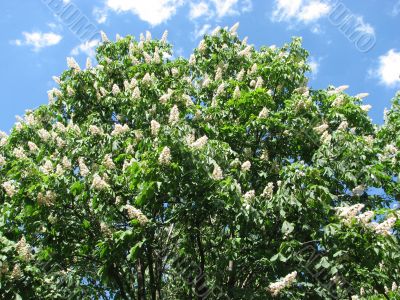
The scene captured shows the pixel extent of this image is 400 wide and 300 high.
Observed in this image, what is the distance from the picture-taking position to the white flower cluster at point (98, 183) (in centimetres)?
607

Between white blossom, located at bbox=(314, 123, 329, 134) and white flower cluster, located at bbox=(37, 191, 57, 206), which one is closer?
white flower cluster, located at bbox=(37, 191, 57, 206)

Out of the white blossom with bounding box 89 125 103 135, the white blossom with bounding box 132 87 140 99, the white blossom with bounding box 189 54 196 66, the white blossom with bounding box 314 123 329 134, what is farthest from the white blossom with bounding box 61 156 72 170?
the white blossom with bounding box 189 54 196 66

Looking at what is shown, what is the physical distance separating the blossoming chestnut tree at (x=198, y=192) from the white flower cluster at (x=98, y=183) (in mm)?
16

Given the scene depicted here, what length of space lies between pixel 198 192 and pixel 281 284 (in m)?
1.49

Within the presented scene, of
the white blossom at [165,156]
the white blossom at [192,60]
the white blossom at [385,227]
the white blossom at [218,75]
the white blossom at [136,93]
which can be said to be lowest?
the white blossom at [385,227]

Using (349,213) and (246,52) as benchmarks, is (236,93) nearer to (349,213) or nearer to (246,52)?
(246,52)

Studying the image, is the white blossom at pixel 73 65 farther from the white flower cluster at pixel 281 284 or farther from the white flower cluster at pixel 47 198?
the white flower cluster at pixel 281 284

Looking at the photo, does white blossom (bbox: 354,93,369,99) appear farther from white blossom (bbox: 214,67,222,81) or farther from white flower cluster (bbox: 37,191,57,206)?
white flower cluster (bbox: 37,191,57,206)

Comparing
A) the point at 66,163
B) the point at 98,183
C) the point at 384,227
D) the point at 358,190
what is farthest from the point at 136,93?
the point at 384,227

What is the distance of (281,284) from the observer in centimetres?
586

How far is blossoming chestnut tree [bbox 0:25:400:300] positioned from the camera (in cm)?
584

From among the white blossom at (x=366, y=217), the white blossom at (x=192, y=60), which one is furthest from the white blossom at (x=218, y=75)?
the white blossom at (x=366, y=217)

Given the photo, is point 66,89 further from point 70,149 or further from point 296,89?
point 296,89

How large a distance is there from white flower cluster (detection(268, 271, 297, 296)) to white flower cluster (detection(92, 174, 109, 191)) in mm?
2416
